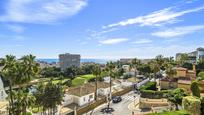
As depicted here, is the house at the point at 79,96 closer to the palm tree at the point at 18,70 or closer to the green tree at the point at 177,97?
the palm tree at the point at 18,70

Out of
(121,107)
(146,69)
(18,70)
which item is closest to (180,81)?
(121,107)

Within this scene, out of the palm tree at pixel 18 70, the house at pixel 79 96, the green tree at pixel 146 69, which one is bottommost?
the house at pixel 79 96

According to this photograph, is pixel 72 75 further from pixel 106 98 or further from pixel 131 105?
pixel 131 105

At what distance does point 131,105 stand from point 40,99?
971 inches

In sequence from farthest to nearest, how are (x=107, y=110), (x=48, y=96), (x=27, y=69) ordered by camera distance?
(x=107, y=110) → (x=48, y=96) → (x=27, y=69)

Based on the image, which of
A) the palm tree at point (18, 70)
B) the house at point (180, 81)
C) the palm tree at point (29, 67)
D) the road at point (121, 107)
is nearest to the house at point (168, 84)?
the house at point (180, 81)

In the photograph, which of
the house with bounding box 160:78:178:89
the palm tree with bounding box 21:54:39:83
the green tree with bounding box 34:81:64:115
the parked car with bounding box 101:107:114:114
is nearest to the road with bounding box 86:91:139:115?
the parked car with bounding box 101:107:114:114

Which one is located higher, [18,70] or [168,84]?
[18,70]

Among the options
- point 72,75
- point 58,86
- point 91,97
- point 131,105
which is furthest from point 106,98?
point 72,75

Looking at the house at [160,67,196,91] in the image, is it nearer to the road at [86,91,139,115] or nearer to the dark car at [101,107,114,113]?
the road at [86,91,139,115]

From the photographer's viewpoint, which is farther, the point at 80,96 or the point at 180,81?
the point at 180,81

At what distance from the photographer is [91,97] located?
A: 6694 centimetres

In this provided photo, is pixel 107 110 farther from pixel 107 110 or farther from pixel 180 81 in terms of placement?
pixel 180 81

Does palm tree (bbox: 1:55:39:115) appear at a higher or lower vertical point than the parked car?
higher
